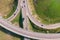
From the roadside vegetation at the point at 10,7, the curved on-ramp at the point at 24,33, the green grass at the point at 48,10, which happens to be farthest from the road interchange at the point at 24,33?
the green grass at the point at 48,10

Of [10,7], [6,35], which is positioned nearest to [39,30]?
[6,35]

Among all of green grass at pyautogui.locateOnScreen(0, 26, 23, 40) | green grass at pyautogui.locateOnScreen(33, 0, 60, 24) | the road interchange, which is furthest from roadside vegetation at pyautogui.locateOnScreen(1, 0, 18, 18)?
green grass at pyautogui.locateOnScreen(33, 0, 60, 24)

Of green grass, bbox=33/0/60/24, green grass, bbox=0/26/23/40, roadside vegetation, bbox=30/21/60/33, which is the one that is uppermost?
green grass, bbox=33/0/60/24

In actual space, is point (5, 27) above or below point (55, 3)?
below

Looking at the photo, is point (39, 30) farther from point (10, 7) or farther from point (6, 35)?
point (10, 7)

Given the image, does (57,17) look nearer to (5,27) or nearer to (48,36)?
(48,36)

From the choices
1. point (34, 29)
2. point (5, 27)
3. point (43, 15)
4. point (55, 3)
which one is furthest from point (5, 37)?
point (55, 3)

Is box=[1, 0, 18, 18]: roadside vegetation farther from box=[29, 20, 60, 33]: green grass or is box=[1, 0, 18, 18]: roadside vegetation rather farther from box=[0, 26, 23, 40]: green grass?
box=[29, 20, 60, 33]: green grass

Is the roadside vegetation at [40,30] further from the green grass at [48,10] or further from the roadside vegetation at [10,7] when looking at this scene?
the roadside vegetation at [10,7]
